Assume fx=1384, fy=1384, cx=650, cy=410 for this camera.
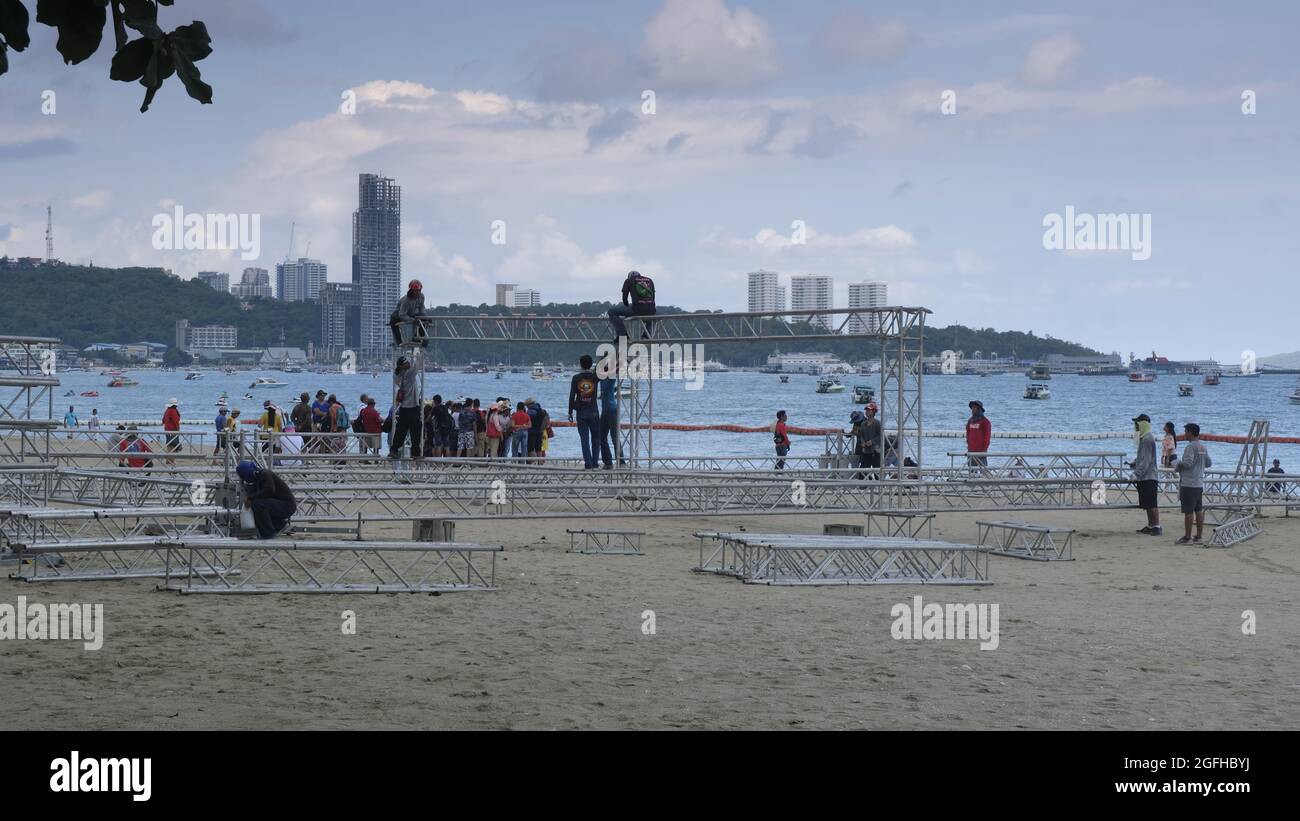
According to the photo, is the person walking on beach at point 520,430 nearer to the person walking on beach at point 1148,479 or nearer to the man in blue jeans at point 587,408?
the man in blue jeans at point 587,408

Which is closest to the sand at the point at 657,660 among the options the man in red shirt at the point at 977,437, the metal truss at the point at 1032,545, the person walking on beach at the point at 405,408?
the metal truss at the point at 1032,545

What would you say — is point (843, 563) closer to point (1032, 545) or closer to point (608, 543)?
point (608, 543)

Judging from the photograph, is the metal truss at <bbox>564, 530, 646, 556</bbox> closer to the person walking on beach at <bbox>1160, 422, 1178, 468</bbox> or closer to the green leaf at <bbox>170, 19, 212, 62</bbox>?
the person walking on beach at <bbox>1160, 422, 1178, 468</bbox>

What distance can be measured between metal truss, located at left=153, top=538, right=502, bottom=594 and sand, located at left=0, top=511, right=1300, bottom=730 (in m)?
0.33

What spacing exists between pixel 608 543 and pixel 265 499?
4.94m

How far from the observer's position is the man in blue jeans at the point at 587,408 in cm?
2508

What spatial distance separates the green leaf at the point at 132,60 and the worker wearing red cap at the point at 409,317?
66.9ft

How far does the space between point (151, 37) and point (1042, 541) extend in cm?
1707

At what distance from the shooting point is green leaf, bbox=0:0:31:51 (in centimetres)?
626

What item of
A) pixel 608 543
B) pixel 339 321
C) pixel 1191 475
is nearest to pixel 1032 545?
pixel 1191 475
